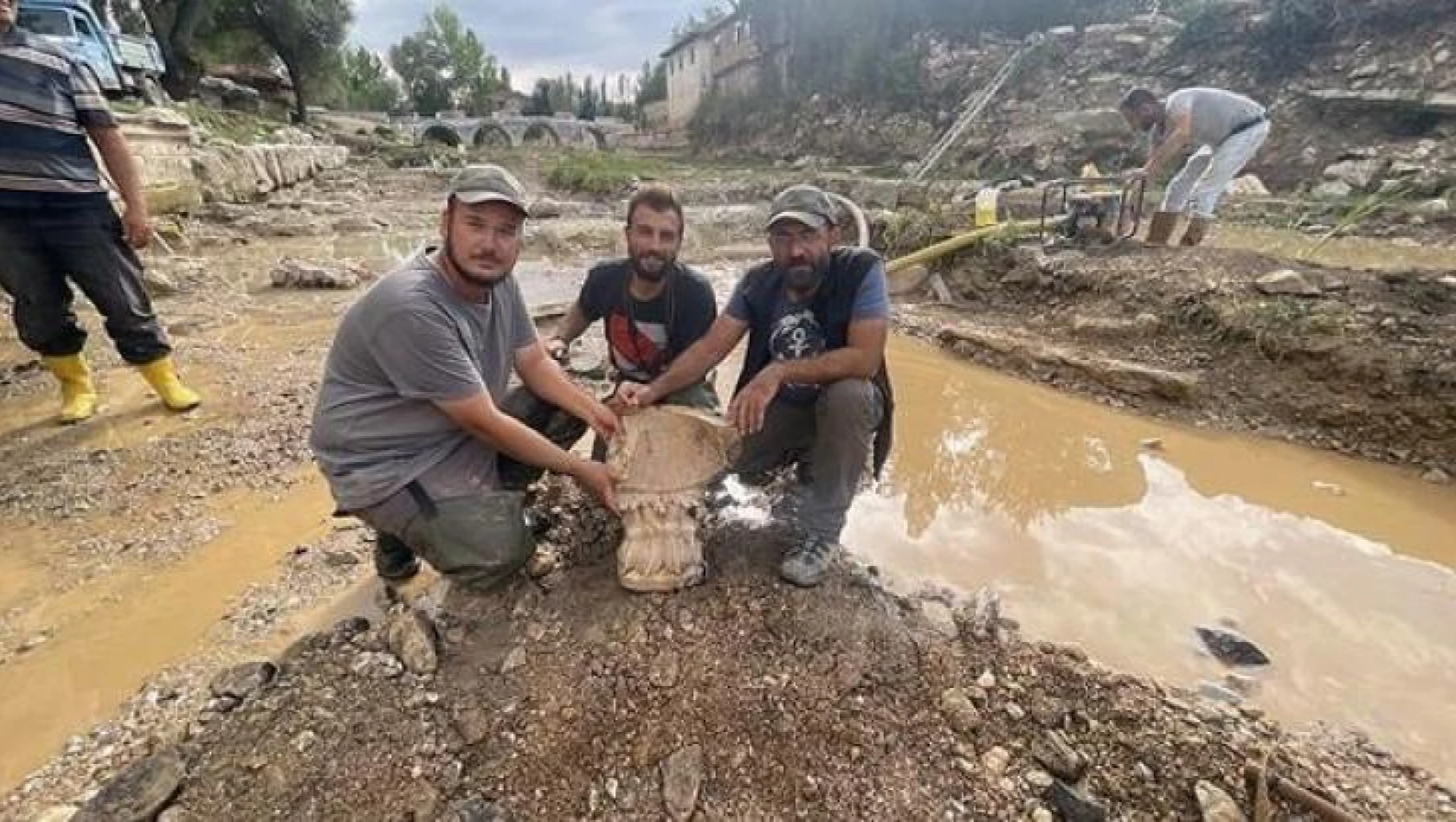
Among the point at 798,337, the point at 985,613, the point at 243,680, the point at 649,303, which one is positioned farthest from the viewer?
the point at 649,303

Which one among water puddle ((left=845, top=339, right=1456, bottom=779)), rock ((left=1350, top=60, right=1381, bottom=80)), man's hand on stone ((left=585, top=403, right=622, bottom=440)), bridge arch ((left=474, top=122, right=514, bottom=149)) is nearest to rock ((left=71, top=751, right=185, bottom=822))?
man's hand on stone ((left=585, top=403, right=622, bottom=440))

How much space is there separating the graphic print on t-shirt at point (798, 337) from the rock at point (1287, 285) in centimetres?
365

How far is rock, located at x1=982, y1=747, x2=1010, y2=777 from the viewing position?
167 centimetres

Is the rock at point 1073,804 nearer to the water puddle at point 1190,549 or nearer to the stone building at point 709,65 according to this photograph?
the water puddle at point 1190,549

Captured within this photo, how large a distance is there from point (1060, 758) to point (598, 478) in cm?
134

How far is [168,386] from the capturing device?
144 inches

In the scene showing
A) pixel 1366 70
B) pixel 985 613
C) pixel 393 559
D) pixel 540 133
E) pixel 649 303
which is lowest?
pixel 985 613

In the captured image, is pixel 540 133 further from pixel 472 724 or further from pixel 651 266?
pixel 472 724

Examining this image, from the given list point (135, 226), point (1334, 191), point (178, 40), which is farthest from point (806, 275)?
point (178, 40)

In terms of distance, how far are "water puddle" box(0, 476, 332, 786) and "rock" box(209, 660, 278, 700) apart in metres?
0.38

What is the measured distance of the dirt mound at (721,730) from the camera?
1588 millimetres

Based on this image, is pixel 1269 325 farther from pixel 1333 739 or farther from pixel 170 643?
pixel 170 643

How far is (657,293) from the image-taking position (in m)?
2.73

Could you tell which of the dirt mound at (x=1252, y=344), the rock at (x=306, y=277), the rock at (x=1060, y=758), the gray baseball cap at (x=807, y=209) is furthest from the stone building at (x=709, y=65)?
the rock at (x=1060, y=758)
